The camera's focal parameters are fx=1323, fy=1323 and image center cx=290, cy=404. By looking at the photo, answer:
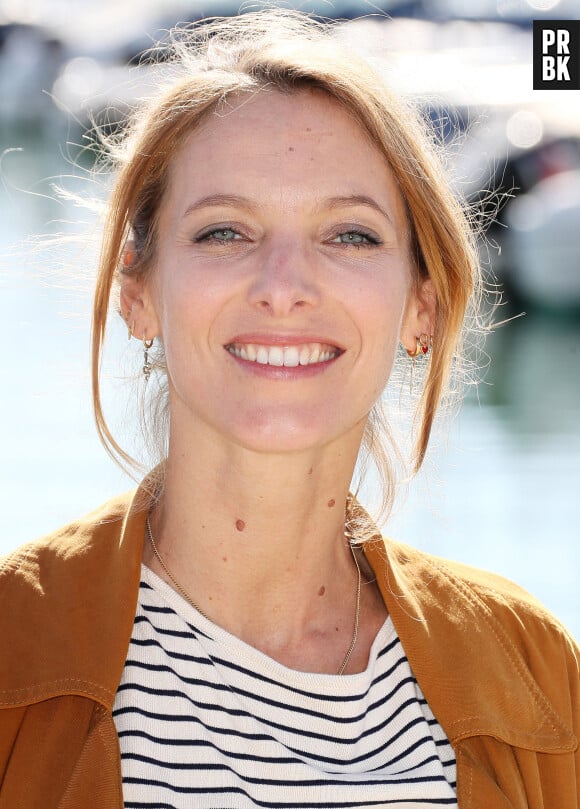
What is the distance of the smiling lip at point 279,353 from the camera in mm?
1988

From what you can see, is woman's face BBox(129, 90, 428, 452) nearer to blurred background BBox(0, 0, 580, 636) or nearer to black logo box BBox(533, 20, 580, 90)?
blurred background BBox(0, 0, 580, 636)

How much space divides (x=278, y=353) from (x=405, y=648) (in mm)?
508

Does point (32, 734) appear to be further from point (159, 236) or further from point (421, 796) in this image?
point (159, 236)

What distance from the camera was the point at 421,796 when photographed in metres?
1.91

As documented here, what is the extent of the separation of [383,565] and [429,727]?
0.96 ft

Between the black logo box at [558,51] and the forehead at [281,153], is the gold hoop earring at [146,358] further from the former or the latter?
the black logo box at [558,51]

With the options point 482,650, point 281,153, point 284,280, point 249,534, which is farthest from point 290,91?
point 482,650

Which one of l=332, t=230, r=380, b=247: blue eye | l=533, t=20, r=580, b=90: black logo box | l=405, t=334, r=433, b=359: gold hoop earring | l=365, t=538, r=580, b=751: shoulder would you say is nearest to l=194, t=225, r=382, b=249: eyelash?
l=332, t=230, r=380, b=247: blue eye

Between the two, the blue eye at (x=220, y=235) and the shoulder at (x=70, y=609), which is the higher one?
the blue eye at (x=220, y=235)

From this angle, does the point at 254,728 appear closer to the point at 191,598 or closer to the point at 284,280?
the point at 191,598

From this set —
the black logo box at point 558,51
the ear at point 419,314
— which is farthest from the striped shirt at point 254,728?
the black logo box at point 558,51

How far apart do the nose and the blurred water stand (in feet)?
1.66

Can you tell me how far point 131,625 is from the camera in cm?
192

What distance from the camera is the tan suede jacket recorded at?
1.78m
